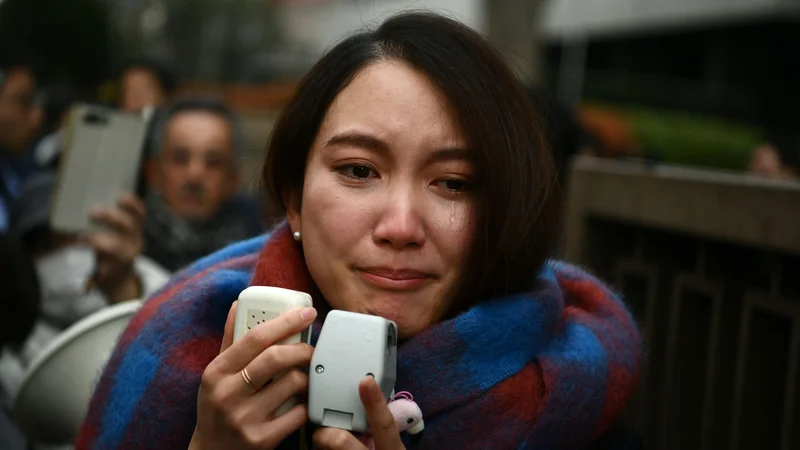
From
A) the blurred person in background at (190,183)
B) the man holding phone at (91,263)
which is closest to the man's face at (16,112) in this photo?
the blurred person in background at (190,183)

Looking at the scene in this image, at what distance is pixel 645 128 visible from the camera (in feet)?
37.0

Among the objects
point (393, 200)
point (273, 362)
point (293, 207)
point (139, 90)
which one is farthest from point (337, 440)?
point (139, 90)

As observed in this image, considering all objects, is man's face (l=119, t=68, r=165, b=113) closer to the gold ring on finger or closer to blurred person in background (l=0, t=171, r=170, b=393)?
blurred person in background (l=0, t=171, r=170, b=393)

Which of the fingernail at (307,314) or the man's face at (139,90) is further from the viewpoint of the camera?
the man's face at (139,90)

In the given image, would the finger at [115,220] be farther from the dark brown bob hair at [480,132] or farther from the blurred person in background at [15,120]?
the blurred person in background at [15,120]

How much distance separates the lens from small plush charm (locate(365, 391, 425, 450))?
157 centimetres

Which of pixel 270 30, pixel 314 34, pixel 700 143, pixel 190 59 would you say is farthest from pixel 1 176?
pixel 314 34

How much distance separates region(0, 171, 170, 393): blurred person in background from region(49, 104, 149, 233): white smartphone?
5 centimetres

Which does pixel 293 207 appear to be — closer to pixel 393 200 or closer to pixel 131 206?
pixel 393 200

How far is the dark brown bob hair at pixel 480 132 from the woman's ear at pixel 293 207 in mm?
17

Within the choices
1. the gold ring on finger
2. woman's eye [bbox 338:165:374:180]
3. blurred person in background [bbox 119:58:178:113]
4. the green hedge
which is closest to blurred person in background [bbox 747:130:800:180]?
the green hedge

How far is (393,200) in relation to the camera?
1627 mm

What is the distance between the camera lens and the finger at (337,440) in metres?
1.46

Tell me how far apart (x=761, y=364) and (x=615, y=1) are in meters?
13.7
